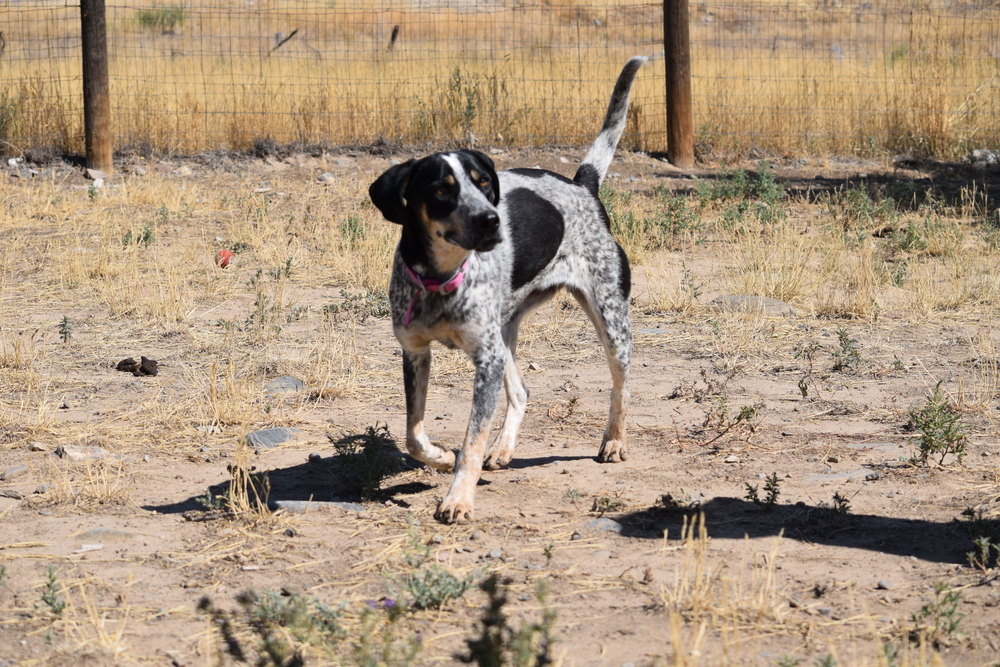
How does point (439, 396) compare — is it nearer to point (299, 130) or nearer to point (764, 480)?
point (764, 480)

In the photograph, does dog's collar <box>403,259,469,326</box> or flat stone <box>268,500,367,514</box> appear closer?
flat stone <box>268,500,367,514</box>

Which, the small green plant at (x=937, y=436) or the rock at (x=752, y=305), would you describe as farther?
the rock at (x=752, y=305)

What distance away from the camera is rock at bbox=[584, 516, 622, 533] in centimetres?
383

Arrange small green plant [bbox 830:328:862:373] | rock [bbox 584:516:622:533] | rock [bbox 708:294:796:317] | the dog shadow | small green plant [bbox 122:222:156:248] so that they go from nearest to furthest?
the dog shadow
rock [bbox 584:516:622:533]
small green plant [bbox 830:328:862:373]
rock [bbox 708:294:796:317]
small green plant [bbox 122:222:156:248]

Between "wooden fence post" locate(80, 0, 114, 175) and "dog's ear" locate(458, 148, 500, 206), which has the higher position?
"wooden fence post" locate(80, 0, 114, 175)

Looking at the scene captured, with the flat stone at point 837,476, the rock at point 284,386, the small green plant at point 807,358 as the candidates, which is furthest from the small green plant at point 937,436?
the rock at point 284,386

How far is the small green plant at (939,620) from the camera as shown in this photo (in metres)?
2.79

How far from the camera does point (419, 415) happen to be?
4.25 m

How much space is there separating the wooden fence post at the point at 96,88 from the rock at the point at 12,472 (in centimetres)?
678

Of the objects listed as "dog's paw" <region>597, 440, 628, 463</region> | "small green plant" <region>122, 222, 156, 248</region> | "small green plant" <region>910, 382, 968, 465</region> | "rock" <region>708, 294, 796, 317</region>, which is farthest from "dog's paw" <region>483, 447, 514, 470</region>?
"small green plant" <region>122, 222, 156, 248</region>

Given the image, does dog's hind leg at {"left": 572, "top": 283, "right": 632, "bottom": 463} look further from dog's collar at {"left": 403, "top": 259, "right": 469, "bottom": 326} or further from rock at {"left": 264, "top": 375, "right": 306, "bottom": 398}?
rock at {"left": 264, "top": 375, "right": 306, "bottom": 398}

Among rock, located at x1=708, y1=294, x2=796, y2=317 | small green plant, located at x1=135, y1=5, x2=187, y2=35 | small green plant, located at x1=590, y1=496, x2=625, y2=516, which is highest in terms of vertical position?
small green plant, located at x1=135, y1=5, x2=187, y2=35

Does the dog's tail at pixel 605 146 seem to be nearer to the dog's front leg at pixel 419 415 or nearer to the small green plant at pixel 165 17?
the dog's front leg at pixel 419 415

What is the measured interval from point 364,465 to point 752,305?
138 inches
